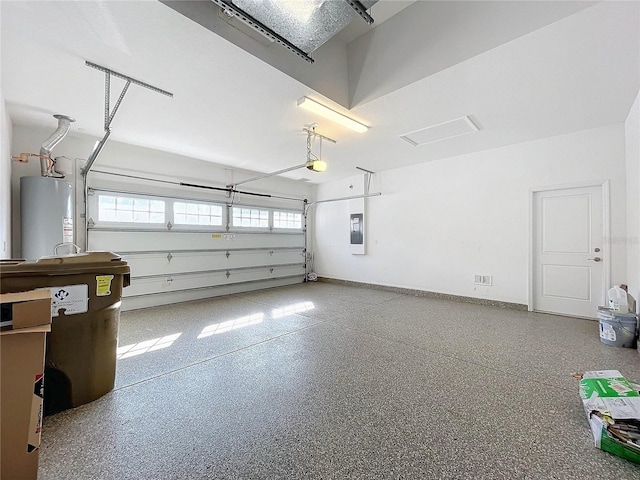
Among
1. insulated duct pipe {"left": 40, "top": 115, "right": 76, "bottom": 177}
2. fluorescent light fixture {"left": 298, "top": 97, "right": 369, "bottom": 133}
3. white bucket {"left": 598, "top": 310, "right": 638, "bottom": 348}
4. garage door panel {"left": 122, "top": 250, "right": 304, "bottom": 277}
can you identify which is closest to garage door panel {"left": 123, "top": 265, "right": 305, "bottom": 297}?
garage door panel {"left": 122, "top": 250, "right": 304, "bottom": 277}

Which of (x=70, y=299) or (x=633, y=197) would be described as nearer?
(x=70, y=299)

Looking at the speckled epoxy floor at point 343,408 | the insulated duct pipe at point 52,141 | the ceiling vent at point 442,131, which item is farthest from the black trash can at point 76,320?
the ceiling vent at point 442,131

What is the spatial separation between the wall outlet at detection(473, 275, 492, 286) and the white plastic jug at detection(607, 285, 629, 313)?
1586 millimetres

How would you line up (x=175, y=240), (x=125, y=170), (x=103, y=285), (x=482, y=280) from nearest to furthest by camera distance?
(x=103, y=285), (x=125, y=170), (x=482, y=280), (x=175, y=240)

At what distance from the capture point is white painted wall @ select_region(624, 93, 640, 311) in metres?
2.93

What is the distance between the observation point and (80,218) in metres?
4.07

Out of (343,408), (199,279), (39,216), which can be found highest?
(39,216)

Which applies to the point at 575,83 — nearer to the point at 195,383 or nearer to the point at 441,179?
the point at 441,179

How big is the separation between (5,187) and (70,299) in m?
2.57

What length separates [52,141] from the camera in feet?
11.2

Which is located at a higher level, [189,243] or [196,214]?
[196,214]

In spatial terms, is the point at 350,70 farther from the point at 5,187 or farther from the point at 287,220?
the point at 287,220

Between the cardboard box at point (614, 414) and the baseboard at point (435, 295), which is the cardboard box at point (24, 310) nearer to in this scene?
the cardboard box at point (614, 414)

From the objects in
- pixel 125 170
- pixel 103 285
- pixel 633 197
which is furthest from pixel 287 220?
pixel 633 197
